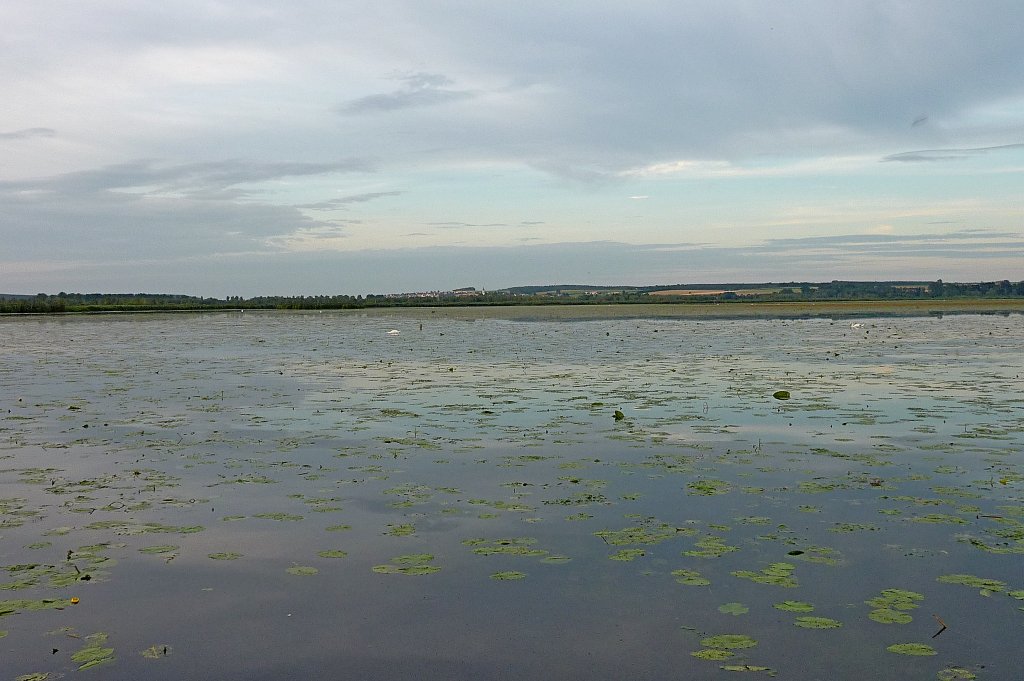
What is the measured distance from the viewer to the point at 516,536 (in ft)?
30.1

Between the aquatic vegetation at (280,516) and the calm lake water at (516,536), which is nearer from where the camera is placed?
the calm lake water at (516,536)

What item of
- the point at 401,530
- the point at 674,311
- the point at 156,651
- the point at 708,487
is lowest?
the point at 156,651

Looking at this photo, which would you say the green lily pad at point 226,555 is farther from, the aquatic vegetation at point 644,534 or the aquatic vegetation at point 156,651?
the aquatic vegetation at point 644,534

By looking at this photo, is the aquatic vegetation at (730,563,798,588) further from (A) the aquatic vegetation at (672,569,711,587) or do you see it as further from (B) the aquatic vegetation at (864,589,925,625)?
(B) the aquatic vegetation at (864,589,925,625)

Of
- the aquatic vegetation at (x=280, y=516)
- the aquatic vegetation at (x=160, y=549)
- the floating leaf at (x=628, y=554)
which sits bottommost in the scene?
the aquatic vegetation at (x=160, y=549)

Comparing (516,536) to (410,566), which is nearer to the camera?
(410,566)

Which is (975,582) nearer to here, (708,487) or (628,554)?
(628,554)

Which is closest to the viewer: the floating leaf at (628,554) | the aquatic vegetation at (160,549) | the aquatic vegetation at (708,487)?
the floating leaf at (628,554)

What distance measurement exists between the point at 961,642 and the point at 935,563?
1.82 m

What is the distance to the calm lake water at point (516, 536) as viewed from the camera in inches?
251

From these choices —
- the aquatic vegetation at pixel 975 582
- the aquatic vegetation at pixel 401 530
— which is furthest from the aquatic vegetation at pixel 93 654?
Answer: the aquatic vegetation at pixel 975 582

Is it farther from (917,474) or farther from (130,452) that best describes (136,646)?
(917,474)

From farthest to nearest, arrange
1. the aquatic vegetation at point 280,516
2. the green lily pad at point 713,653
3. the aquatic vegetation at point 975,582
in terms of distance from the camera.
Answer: the aquatic vegetation at point 280,516
the aquatic vegetation at point 975,582
the green lily pad at point 713,653

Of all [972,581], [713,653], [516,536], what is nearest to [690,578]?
[713,653]
